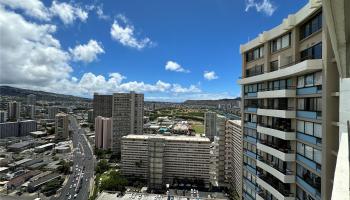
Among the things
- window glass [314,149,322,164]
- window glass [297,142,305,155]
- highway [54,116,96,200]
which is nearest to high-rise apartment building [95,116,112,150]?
highway [54,116,96,200]

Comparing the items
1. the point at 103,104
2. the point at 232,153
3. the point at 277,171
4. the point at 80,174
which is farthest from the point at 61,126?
the point at 277,171

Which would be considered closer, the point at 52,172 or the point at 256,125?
the point at 256,125

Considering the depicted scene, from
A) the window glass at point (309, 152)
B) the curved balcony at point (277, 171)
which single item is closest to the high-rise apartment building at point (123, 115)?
the curved balcony at point (277, 171)

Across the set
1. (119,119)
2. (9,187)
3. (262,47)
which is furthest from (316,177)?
(119,119)

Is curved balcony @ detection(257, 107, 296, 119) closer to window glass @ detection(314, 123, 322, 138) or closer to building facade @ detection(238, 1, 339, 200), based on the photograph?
building facade @ detection(238, 1, 339, 200)

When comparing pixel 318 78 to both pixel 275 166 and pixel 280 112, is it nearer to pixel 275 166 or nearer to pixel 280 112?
pixel 280 112

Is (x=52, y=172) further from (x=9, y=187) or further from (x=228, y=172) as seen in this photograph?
(x=228, y=172)

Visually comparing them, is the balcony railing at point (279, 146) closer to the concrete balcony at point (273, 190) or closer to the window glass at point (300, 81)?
the concrete balcony at point (273, 190)
